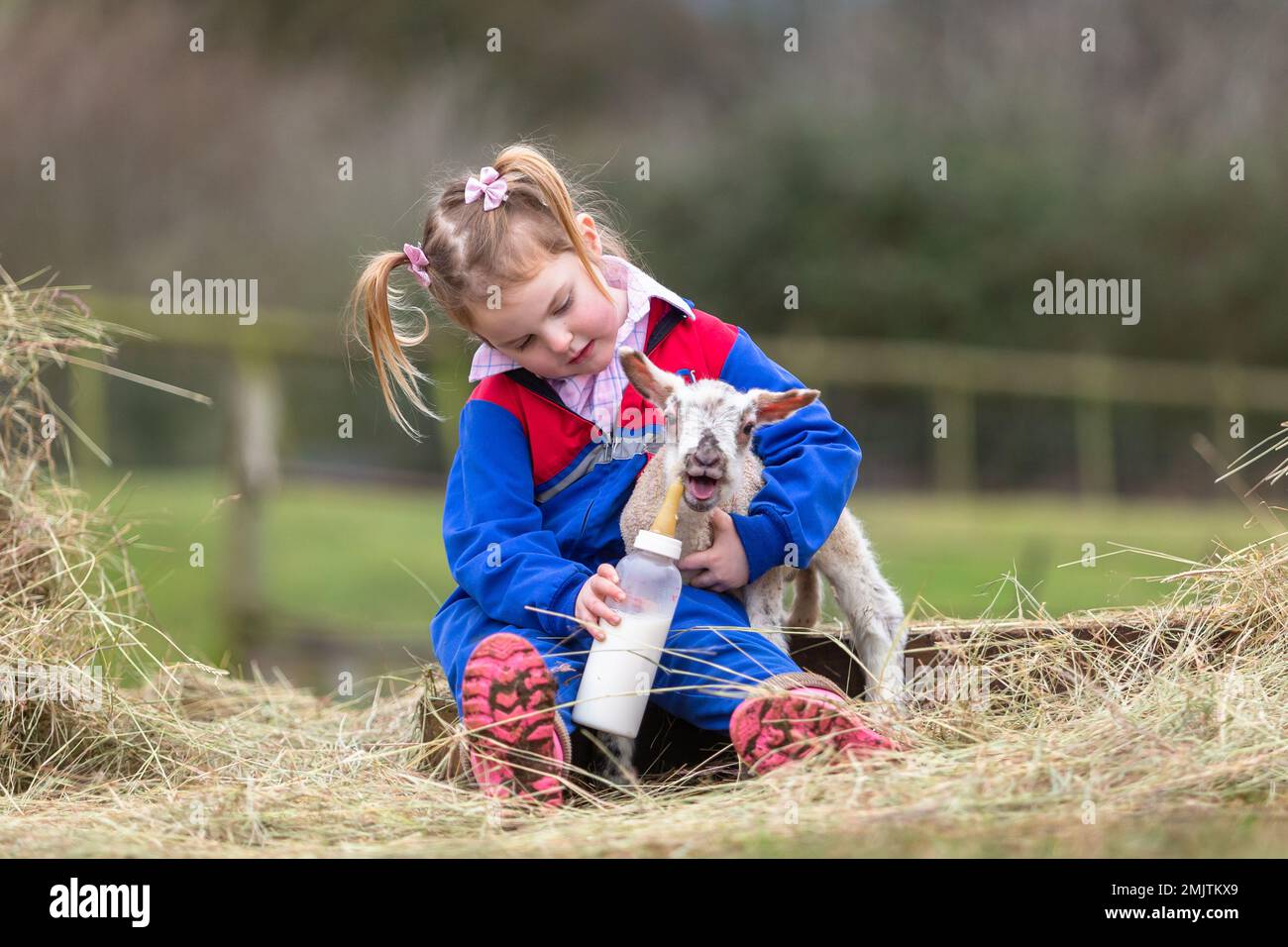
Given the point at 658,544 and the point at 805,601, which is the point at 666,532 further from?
the point at 805,601

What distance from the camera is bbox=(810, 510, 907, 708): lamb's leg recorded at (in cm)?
406

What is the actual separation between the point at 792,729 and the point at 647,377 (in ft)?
3.34

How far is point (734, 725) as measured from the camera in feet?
11.0

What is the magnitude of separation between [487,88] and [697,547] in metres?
20.5

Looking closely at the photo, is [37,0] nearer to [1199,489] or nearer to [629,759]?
[1199,489]

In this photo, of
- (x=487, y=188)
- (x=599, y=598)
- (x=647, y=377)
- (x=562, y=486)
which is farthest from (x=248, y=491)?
(x=599, y=598)

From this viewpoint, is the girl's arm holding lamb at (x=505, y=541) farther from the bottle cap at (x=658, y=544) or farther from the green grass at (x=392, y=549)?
the green grass at (x=392, y=549)

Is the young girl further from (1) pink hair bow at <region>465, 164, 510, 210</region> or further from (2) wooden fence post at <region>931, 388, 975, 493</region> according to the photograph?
(2) wooden fence post at <region>931, 388, 975, 493</region>

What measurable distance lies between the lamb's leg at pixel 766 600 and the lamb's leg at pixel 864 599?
0.23m

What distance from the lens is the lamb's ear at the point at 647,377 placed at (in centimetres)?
371

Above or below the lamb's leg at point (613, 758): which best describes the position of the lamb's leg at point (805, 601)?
above

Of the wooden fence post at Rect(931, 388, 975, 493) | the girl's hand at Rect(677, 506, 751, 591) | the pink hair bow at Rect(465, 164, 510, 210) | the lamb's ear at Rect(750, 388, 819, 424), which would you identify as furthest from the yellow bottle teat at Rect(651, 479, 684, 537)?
the wooden fence post at Rect(931, 388, 975, 493)

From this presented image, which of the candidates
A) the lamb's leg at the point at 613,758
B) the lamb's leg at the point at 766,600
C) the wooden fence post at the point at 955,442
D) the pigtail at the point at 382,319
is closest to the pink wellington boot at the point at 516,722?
the lamb's leg at the point at 613,758

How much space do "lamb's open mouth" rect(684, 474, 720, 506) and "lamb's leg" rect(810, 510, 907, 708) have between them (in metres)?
0.66
